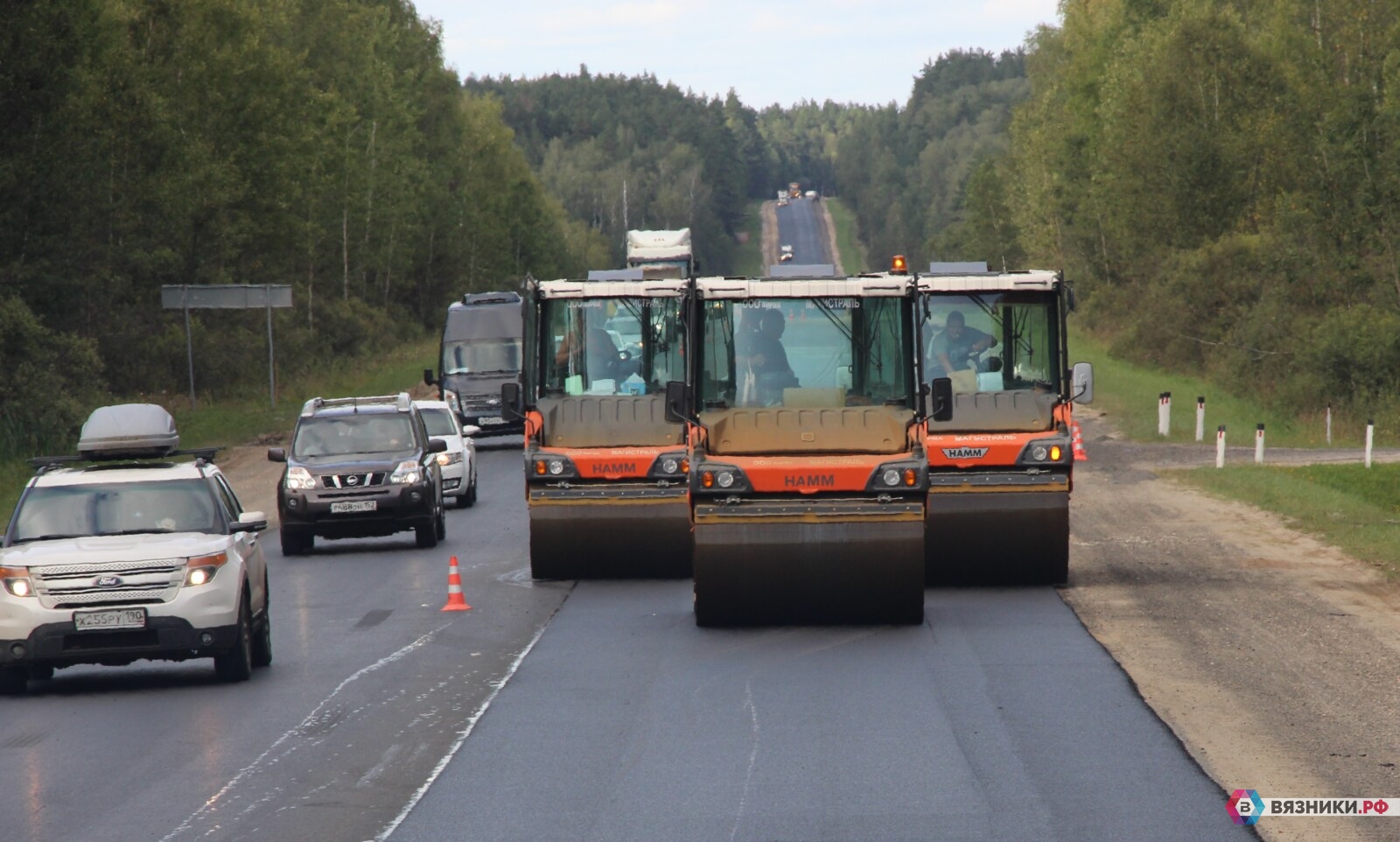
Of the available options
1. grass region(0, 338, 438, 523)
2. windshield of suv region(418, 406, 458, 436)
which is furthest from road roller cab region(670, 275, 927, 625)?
grass region(0, 338, 438, 523)

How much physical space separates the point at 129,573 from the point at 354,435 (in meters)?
10.9

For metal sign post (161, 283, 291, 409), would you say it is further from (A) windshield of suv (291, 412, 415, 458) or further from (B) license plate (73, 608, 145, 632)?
(B) license plate (73, 608, 145, 632)

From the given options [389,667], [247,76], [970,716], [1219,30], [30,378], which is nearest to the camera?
[970,716]

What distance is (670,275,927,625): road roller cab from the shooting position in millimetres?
14398

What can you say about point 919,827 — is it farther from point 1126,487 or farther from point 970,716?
point 1126,487

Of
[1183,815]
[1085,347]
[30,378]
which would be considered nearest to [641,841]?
[1183,815]

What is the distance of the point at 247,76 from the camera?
5406 centimetres

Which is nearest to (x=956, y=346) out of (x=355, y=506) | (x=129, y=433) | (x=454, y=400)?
(x=129, y=433)

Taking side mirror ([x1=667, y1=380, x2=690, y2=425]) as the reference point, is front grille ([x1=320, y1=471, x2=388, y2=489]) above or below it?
below

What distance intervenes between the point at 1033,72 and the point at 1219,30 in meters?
41.2

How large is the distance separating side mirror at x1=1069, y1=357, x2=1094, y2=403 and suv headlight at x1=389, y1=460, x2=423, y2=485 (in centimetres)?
842

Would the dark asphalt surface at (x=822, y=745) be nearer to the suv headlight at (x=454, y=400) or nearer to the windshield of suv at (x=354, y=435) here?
the windshield of suv at (x=354, y=435)

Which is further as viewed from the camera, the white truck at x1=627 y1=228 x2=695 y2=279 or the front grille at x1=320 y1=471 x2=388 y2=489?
the white truck at x1=627 y1=228 x2=695 y2=279

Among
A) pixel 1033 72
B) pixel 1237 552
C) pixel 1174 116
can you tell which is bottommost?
pixel 1237 552
